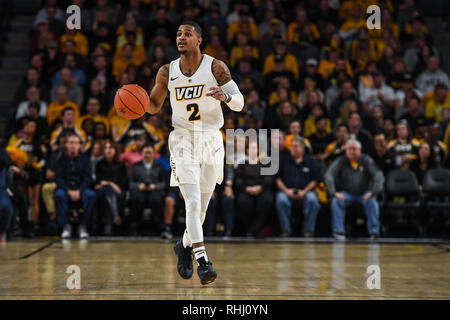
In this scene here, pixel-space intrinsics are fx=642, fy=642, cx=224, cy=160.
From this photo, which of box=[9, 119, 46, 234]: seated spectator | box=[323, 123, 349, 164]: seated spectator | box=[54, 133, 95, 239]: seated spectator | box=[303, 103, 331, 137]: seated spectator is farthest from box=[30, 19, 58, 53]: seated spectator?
box=[323, 123, 349, 164]: seated spectator

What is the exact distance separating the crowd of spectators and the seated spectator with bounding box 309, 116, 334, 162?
0.08ft

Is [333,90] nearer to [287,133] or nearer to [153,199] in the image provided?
[287,133]

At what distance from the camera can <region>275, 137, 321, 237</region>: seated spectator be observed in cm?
993

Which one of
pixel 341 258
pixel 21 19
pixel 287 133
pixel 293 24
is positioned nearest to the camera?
pixel 341 258

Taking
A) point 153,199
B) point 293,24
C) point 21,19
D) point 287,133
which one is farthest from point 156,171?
point 21,19

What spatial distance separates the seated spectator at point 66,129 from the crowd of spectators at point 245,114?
2 cm

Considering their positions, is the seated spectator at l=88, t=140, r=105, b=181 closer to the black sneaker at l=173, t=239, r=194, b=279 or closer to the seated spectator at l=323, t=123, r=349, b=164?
the seated spectator at l=323, t=123, r=349, b=164

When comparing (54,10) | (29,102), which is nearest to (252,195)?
(29,102)

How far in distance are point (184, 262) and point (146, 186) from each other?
448 cm

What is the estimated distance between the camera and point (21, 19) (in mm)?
15203

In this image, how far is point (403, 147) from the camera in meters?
10.6
